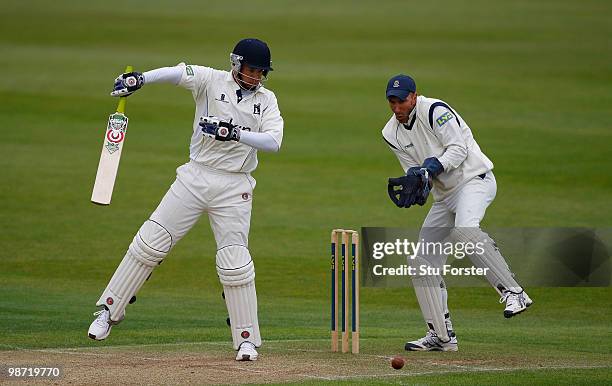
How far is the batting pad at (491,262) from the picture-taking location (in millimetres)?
8617

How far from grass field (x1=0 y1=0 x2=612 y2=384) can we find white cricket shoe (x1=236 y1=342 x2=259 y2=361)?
2.7 inches

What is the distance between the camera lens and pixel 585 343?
1009cm

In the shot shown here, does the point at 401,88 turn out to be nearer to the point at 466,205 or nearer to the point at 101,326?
the point at 466,205

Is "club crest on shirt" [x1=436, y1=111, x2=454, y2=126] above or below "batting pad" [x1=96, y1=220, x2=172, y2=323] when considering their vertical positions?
above

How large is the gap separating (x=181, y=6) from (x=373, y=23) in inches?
352

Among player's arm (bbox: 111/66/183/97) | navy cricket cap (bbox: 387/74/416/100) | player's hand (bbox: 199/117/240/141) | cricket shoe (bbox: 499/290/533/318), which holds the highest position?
navy cricket cap (bbox: 387/74/416/100)

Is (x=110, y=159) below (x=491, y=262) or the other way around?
the other way around

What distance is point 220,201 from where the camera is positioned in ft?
28.1

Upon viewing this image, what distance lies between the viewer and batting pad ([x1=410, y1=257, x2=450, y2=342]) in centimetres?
910

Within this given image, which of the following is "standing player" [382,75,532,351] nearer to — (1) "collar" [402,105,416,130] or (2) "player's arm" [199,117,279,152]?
(1) "collar" [402,105,416,130]

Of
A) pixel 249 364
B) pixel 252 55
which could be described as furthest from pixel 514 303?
pixel 252 55

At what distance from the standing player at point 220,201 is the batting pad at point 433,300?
1.33 metres

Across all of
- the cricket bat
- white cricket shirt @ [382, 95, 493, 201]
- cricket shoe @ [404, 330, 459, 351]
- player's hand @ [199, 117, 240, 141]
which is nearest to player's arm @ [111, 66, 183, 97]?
the cricket bat

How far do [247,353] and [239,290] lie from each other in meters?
0.45
